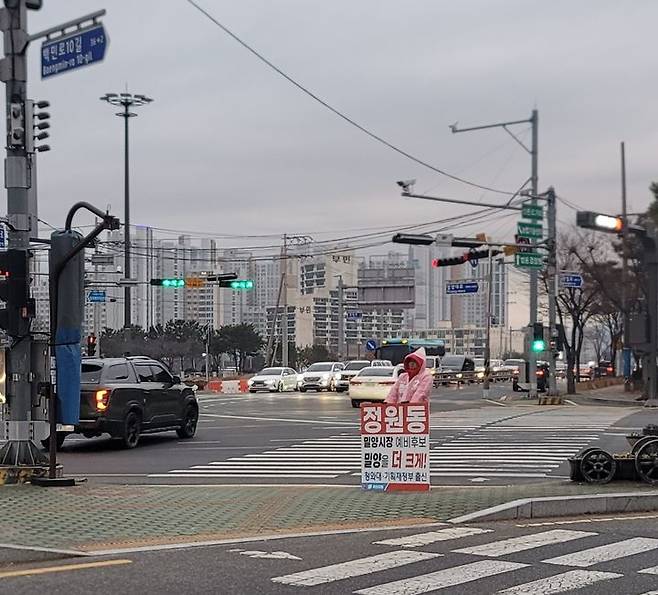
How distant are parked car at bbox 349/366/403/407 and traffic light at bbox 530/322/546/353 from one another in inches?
236

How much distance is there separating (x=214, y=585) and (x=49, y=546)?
2182 millimetres

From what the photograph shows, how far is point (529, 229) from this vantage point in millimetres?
35375

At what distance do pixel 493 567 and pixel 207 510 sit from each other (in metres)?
4.01

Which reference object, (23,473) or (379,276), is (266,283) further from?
(23,473)

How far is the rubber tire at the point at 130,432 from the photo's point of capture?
65.2 feet

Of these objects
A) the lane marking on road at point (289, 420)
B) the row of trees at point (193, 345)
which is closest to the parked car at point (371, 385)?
the lane marking on road at point (289, 420)

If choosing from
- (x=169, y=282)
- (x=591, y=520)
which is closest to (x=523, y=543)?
(x=591, y=520)

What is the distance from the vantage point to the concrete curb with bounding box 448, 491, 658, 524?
10.5 meters

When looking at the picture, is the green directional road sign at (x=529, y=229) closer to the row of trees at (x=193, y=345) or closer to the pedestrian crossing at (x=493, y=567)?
the pedestrian crossing at (x=493, y=567)

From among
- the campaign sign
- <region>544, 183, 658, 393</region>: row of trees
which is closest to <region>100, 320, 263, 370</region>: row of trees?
<region>544, 183, 658, 393</region>: row of trees

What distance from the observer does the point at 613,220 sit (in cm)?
2392

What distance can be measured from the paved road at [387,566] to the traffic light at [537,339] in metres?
28.2

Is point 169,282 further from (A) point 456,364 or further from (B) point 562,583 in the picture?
(B) point 562,583

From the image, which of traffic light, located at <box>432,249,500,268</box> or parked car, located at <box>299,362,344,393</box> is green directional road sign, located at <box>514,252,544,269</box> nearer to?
traffic light, located at <box>432,249,500,268</box>
